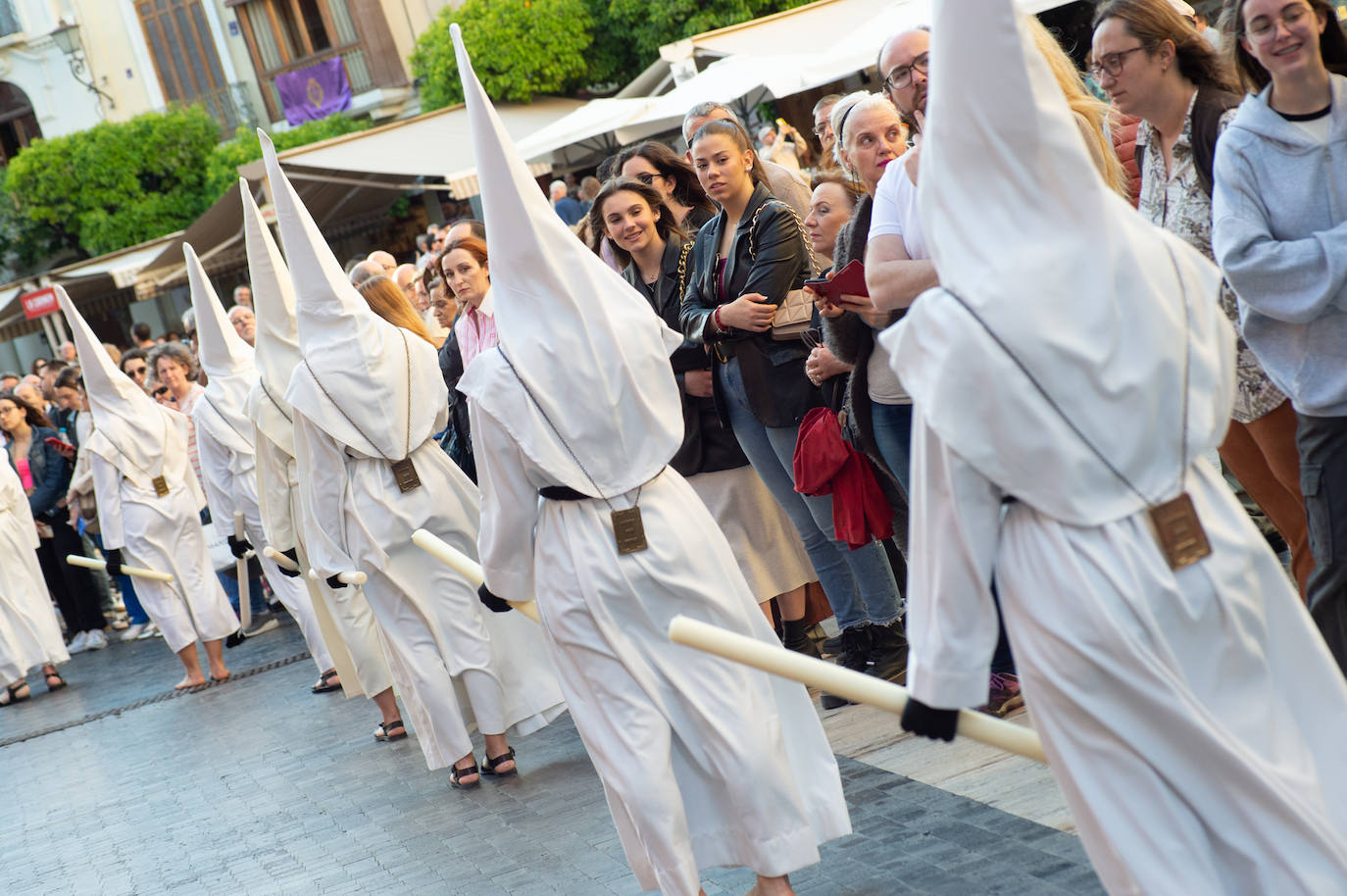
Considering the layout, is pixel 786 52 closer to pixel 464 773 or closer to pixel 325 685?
pixel 325 685

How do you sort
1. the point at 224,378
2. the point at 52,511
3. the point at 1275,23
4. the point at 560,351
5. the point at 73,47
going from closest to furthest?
the point at 1275,23 → the point at 560,351 → the point at 224,378 → the point at 52,511 → the point at 73,47

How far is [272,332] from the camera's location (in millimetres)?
7613

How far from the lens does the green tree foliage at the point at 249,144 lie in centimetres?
3456

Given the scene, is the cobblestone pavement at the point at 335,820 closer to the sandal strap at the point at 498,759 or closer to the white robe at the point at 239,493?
the sandal strap at the point at 498,759

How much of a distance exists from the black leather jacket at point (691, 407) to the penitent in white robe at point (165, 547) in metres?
5.67

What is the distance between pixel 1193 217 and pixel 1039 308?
6.72 ft

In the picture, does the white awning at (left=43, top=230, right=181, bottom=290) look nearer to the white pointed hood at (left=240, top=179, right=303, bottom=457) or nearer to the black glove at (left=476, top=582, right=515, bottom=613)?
the white pointed hood at (left=240, top=179, right=303, bottom=457)

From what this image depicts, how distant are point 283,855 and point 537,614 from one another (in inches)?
96.3

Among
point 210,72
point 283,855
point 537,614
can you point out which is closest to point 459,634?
point 283,855

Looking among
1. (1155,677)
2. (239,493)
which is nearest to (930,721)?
(1155,677)

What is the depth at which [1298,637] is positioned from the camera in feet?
9.46

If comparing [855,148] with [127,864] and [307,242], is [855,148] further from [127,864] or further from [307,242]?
[127,864]

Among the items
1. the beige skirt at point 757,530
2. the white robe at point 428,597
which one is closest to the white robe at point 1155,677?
the beige skirt at point 757,530

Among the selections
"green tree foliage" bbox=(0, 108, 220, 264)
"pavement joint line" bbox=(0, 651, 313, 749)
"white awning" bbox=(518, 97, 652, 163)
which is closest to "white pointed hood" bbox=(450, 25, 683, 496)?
"pavement joint line" bbox=(0, 651, 313, 749)
